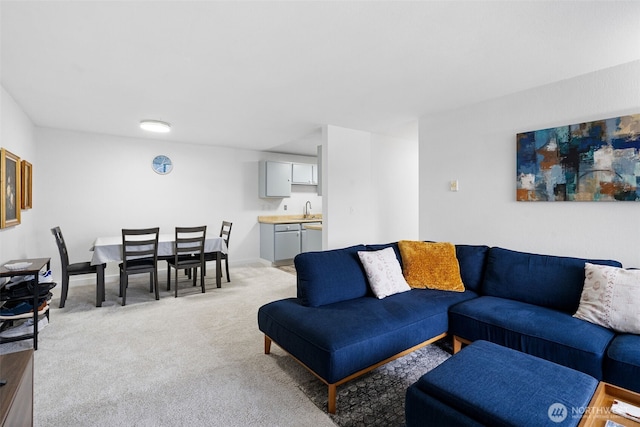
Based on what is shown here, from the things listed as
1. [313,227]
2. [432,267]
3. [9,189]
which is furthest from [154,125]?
[432,267]

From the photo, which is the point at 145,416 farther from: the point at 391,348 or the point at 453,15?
the point at 453,15

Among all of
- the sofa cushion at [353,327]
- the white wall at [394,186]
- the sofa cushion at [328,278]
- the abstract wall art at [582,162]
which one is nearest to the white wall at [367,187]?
the white wall at [394,186]

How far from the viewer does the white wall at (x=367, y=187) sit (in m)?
4.27

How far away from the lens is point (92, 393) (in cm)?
196

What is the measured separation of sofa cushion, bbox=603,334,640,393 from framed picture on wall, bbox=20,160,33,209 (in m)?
5.35

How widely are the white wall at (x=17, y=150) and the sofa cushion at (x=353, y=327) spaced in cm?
286

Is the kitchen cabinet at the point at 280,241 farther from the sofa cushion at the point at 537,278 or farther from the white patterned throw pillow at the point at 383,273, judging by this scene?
the sofa cushion at the point at 537,278

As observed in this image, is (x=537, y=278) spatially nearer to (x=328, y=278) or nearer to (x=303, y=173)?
(x=328, y=278)

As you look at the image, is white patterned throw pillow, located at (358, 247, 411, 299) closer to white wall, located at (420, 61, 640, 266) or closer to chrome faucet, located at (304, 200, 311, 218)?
white wall, located at (420, 61, 640, 266)

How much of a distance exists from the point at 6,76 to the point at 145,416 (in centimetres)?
302

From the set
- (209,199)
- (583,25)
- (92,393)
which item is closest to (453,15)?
(583,25)

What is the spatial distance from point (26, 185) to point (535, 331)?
5252mm

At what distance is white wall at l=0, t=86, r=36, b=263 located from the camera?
294 centimetres

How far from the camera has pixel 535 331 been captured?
1.93m
